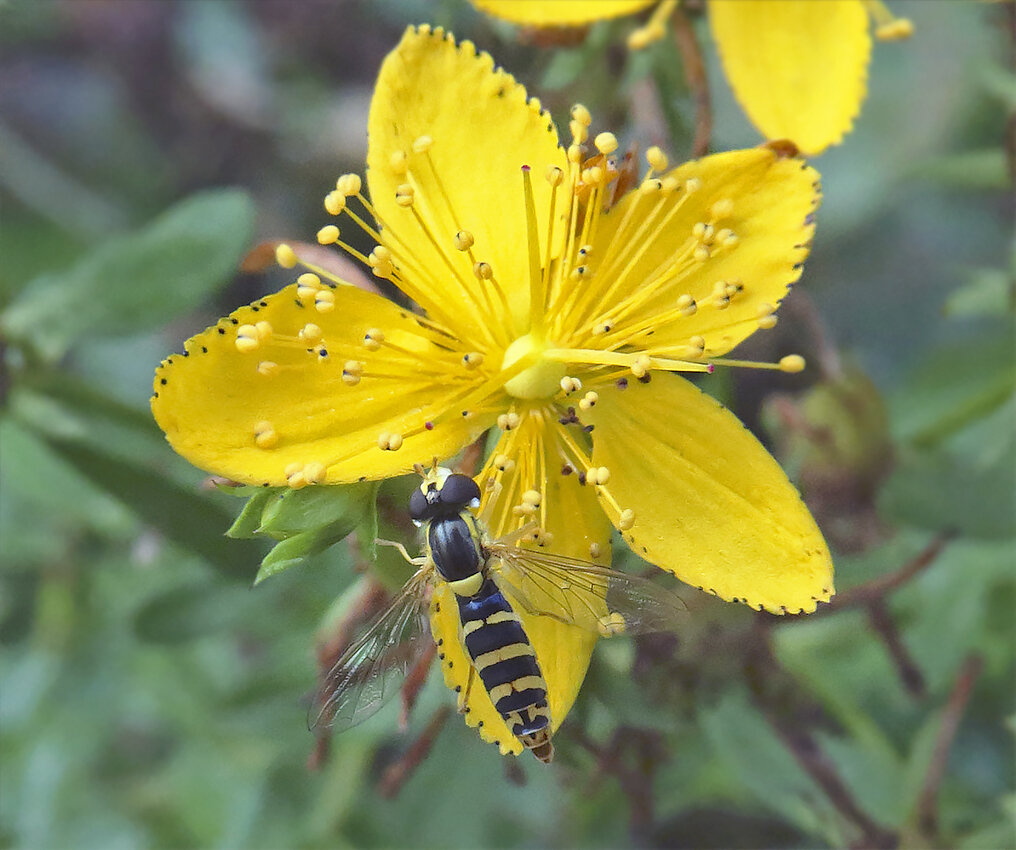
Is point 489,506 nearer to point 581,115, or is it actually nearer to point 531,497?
point 531,497

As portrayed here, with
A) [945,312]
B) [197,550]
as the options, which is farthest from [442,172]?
[945,312]

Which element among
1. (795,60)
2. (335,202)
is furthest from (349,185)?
(795,60)

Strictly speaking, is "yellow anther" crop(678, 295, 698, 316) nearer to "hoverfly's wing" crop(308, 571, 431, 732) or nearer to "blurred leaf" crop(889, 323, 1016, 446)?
"hoverfly's wing" crop(308, 571, 431, 732)

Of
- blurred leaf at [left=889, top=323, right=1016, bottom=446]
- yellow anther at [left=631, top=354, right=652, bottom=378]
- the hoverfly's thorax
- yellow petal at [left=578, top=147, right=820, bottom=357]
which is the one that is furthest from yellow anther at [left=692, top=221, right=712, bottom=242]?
blurred leaf at [left=889, top=323, right=1016, bottom=446]

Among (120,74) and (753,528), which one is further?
(120,74)

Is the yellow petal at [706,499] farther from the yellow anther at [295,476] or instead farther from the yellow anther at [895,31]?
the yellow anther at [895,31]

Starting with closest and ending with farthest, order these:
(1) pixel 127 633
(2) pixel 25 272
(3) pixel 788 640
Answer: (3) pixel 788 640
(1) pixel 127 633
(2) pixel 25 272

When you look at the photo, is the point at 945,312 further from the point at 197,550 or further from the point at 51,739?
the point at 51,739
